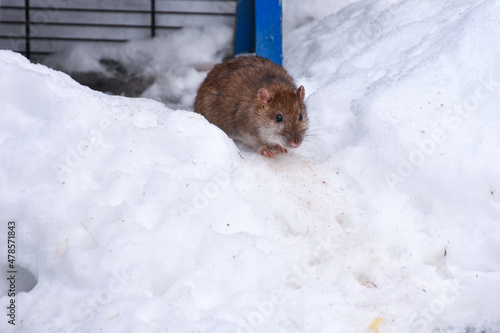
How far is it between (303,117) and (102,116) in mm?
1529

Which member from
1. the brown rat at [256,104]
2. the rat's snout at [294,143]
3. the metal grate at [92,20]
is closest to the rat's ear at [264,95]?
the brown rat at [256,104]

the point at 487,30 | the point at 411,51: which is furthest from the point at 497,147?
the point at 411,51

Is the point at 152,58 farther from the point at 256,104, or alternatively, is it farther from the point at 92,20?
the point at 256,104

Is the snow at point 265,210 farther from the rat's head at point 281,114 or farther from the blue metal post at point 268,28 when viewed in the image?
the blue metal post at point 268,28

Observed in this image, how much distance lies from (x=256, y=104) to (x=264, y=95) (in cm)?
13

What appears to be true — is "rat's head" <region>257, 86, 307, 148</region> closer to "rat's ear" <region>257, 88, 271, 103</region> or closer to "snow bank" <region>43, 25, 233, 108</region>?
"rat's ear" <region>257, 88, 271, 103</region>

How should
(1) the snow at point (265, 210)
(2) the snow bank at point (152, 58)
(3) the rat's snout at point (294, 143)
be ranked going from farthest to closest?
(2) the snow bank at point (152, 58), (3) the rat's snout at point (294, 143), (1) the snow at point (265, 210)

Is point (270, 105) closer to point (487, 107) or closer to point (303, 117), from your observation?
point (303, 117)

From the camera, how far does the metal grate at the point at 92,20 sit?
587 centimetres

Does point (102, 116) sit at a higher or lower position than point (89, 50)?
higher

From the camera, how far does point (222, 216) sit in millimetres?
2887

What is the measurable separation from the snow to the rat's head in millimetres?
185

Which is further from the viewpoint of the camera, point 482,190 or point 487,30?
point 487,30

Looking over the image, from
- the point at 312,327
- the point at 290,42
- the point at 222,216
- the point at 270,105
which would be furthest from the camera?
the point at 290,42
